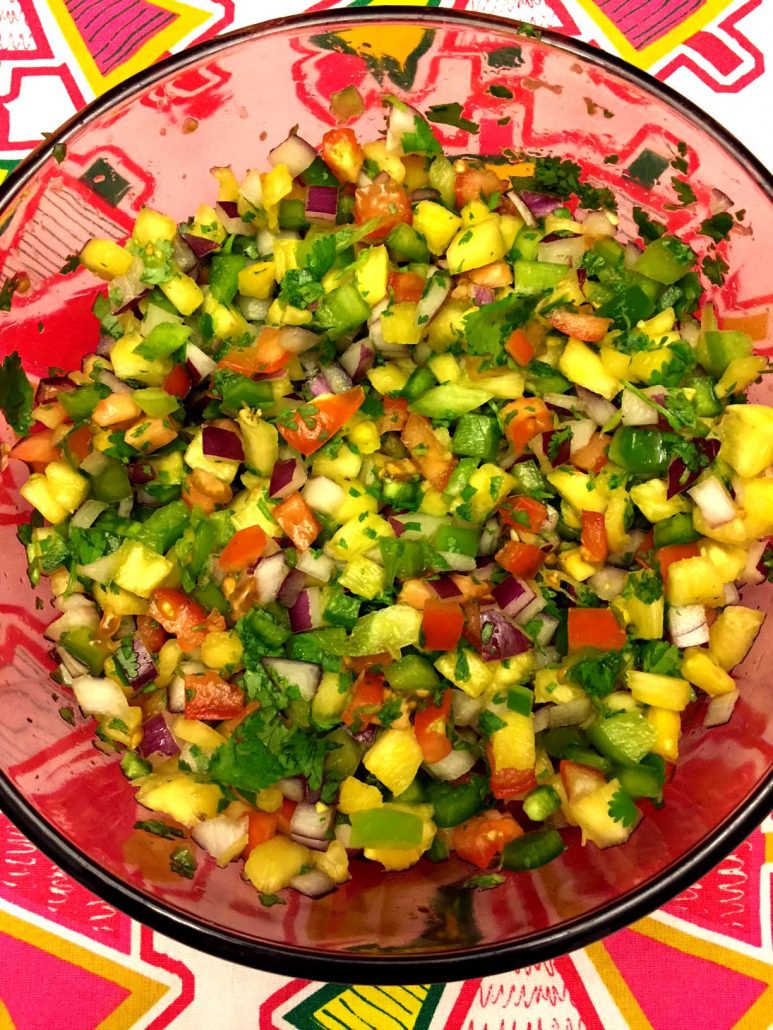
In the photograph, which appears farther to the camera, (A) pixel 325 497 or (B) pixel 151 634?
(B) pixel 151 634

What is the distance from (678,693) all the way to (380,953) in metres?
0.72

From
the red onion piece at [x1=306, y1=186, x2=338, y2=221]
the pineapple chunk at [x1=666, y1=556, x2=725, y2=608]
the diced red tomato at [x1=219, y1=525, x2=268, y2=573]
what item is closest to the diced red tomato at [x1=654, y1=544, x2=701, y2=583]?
the pineapple chunk at [x1=666, y1=556, x2=725, y2=608]

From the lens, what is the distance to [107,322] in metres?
1.77

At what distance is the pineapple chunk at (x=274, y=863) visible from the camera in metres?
1.50

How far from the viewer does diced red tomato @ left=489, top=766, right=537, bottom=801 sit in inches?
58.3

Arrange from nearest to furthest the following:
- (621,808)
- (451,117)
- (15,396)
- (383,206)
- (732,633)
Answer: (621,808) < (732,633) < (383,206) < (15,396) < (451,117)

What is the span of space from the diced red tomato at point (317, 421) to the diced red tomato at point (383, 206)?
0.36m

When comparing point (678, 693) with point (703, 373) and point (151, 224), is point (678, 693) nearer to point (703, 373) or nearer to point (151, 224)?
point (703, 373)

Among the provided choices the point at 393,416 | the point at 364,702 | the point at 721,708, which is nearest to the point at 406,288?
the point at 393,416

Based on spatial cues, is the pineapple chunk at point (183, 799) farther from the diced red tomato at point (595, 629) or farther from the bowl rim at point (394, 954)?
the diced red tomato at point (595, 629)

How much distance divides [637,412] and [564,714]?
0.57m

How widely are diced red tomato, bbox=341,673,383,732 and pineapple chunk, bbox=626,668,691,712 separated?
1.49ft

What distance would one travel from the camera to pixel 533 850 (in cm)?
152

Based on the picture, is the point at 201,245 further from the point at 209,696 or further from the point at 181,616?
the point at 209,696
